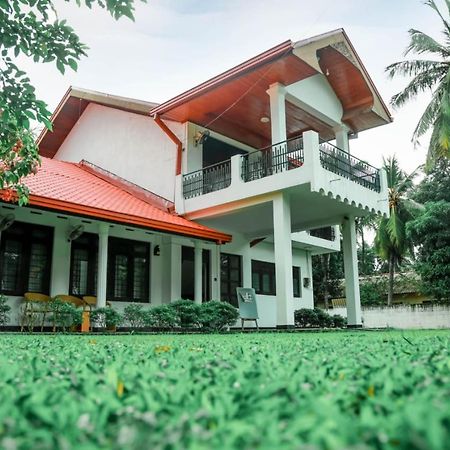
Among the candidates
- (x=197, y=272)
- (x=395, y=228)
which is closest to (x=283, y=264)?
(x=197, y=272)

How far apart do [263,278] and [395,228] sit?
43.1 ft

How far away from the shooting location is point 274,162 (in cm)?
1177

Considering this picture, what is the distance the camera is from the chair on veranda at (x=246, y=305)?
1191cm

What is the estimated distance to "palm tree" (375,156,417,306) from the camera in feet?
87.9

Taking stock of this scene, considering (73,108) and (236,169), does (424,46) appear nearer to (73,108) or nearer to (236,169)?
(236,169)

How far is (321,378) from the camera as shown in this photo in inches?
52.1

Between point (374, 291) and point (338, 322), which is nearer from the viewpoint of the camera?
point (338, 322)

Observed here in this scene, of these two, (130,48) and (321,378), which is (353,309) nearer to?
(130,48)

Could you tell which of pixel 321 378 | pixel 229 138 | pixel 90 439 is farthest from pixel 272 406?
pixel 229 138

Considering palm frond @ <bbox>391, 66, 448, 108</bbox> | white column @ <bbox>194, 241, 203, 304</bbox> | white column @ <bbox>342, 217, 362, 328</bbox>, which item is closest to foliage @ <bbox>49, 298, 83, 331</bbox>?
white column @ <bbox>194, 241, 203, 304</bbox>

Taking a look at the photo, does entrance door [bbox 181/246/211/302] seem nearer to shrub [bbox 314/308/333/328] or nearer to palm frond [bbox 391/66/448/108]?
shrub [bbox 314/308/333/328]

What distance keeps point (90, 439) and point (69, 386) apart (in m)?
0.52

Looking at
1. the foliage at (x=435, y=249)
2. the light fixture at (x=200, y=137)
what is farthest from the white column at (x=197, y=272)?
the foliage at (x=435, y=249)

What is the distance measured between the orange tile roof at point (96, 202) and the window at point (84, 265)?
1.19 m
